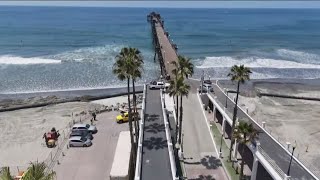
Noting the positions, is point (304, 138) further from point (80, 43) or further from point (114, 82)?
point (80, 43)

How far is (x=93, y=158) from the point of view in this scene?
1654 inches

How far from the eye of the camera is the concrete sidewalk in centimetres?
3716

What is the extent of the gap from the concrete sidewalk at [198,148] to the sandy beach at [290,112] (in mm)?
Result: 11015

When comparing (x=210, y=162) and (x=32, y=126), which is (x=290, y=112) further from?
(x=32, y=126)

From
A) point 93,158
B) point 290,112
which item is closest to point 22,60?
point 93,158

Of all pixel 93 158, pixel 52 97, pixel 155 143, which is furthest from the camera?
pixel 52 97

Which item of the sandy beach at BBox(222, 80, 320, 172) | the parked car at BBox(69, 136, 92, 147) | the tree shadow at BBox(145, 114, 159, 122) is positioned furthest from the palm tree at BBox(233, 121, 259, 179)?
the parked car at BBox(69, 136, 92, 147)

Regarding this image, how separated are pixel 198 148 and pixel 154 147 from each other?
32.8ft

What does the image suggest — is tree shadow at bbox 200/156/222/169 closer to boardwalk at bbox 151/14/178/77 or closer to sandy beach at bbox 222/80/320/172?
sandy beach at bbox 222/80/320/172

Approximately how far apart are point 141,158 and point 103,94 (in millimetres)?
40283

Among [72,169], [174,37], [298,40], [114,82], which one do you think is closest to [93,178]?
A: [72,169]

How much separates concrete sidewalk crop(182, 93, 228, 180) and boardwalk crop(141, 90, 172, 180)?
Result: 5169 mm

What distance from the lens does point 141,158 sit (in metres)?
31.2

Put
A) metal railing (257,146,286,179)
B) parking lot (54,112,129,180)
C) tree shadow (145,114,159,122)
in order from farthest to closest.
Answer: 1. tree shadow (145,114,159,122)
2. parking lot (54,112,129,180)
3. metal railing (257,146,286,179)
